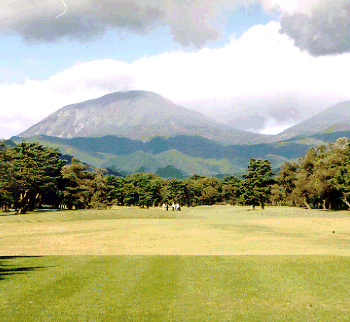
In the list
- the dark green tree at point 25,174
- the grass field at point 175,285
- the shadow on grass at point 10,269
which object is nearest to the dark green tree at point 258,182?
the dark green tree at point 25,174

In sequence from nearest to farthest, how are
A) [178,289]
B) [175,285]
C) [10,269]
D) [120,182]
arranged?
[178,289] < [175,285] < [10,269] < [120,182]

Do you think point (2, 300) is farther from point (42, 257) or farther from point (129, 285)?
point (42, 257)

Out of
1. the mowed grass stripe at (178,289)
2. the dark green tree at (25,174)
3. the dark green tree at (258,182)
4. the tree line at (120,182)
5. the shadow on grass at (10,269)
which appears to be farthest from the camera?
the dark green tree at (258,182)

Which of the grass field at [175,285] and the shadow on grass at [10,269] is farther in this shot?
the shadow on grass at [10,269]

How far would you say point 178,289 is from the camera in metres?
16.0

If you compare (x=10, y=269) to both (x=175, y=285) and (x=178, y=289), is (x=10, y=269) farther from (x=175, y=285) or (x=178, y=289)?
(x=178, y=289)

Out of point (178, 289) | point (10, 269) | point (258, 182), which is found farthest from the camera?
point (258, 182)

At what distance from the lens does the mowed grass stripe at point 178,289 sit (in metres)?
13.4

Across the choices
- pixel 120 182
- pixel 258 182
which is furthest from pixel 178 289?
pixel 120 182

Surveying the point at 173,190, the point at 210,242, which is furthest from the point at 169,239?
the point at 173,190

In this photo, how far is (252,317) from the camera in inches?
517

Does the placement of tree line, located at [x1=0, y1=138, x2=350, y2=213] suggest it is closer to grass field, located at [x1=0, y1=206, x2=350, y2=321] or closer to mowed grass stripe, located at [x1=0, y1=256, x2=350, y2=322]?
grass field, located at [x1=0, y1=206, x2=350, y2=321]

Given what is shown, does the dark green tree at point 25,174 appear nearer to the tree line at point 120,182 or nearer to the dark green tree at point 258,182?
the tree line at point 120,182

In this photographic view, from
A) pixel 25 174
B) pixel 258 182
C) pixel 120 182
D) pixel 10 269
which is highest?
pixel 25 174
